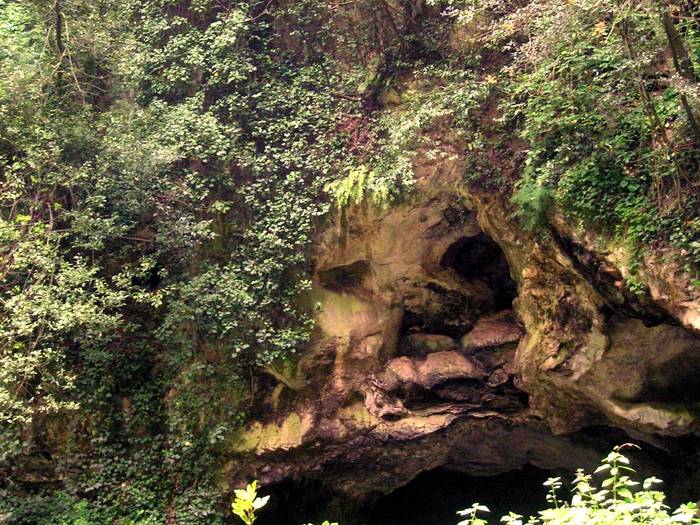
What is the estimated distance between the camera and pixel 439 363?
28.3 feet

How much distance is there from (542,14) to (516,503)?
7365mm

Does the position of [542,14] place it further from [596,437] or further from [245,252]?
[596,437]

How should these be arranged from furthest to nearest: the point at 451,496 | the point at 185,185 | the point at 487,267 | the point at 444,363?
the point at 451,496 → the point at 487,267 → the point at 444,363 → the point at 185,185

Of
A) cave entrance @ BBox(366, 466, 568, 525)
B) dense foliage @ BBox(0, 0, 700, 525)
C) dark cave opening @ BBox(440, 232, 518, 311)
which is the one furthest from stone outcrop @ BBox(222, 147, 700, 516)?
cave entrance @ BBox(366, 466, 568, 525)

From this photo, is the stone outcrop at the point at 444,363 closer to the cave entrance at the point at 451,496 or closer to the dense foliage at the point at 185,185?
the dense foliage at the point at 185,185

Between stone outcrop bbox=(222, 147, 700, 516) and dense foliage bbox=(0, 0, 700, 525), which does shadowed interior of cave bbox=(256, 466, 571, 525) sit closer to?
stone outcrop bbox=(222, 147, 700, 516)

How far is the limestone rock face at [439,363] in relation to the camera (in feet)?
24.1

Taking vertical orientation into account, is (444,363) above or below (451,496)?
above

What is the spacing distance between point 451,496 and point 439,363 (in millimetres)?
3079

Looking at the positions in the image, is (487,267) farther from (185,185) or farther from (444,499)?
(185,185)

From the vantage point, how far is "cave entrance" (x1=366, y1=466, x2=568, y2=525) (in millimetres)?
10125

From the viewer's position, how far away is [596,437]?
28.6 ft

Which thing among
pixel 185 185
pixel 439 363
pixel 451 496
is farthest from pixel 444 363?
pixel 185 185

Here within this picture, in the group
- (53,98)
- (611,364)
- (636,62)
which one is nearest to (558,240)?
(611,364)
